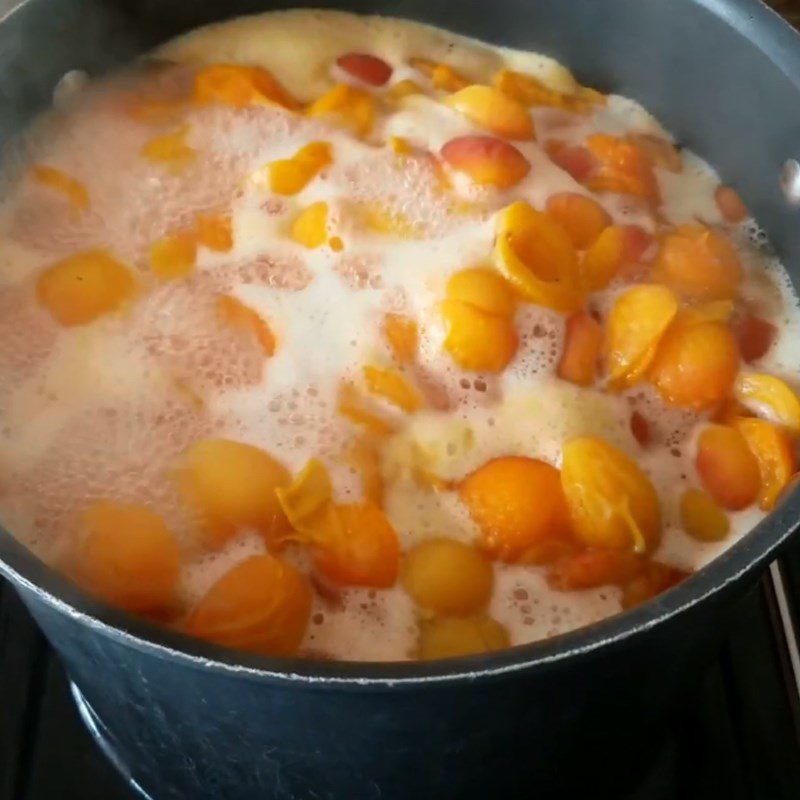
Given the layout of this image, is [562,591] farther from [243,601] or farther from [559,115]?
[559,115]

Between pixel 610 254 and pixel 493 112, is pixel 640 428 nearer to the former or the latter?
pixel 610 254

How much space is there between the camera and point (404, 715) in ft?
1.99

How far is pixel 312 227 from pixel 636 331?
0.31 metres

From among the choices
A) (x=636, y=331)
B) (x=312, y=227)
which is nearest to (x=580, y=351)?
(x=636, y=331)

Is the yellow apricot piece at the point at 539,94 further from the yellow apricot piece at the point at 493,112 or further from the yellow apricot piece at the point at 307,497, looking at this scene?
the yellow apricot piece at the point at 307,497

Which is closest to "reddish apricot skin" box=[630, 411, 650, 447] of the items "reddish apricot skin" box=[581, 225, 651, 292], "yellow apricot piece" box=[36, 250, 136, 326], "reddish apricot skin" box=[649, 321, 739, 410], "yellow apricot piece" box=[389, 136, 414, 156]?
"reddish apricot skin" box=[649, 321, 739, 410]

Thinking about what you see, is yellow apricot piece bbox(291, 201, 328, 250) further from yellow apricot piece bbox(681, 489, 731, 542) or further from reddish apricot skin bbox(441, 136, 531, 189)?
yellow apricot piece bbox(681, 489, 731, 542)

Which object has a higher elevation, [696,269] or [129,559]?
[696,269]

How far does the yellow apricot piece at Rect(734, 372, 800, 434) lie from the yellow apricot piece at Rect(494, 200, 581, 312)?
163mm

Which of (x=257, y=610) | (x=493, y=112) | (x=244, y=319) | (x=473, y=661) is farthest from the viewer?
(x=493, y=112)

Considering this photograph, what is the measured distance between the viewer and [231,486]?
0.81m

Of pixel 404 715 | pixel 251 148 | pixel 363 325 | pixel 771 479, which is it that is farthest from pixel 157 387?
pixel 771 479

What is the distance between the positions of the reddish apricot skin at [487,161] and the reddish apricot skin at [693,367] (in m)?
0.22

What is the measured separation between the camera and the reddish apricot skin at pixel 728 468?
851 mm
